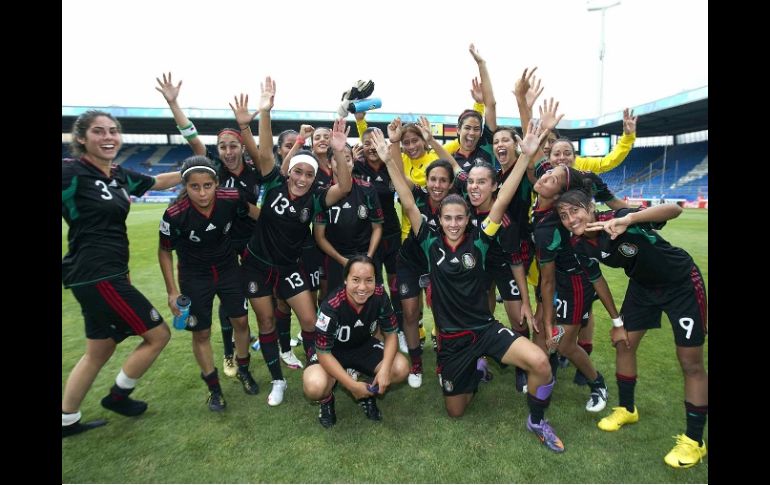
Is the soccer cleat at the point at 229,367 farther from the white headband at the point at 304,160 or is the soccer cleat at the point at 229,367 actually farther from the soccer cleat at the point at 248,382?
the white headband at the point at 304,160

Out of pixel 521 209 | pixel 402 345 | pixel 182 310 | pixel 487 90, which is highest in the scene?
pixel 487 90

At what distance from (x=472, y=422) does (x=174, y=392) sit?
3021mm

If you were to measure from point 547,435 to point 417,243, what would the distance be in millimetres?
2089

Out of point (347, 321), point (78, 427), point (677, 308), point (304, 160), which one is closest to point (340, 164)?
point (304, 160)

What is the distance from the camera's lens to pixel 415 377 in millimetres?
4391

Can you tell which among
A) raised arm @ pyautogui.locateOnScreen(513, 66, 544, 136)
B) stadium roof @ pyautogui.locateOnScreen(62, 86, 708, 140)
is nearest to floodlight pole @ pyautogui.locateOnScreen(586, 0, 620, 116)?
stadium roof @ pyautogui.locateOnScreen(62, 86, 708, 140)

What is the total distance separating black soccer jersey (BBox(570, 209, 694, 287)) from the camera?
3189mm

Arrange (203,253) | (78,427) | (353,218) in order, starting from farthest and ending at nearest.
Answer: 1. (353,218)
2. (203,253)
3. (78,427)

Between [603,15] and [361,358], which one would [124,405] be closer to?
[361,358]

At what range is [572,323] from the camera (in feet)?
12.5

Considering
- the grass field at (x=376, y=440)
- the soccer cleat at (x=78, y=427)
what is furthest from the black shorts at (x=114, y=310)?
the grass field at (x=376, y=440)

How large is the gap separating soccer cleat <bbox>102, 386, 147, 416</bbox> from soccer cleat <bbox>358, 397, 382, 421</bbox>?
2.05 m

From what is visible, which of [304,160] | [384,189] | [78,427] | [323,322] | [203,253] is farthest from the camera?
[384,189]

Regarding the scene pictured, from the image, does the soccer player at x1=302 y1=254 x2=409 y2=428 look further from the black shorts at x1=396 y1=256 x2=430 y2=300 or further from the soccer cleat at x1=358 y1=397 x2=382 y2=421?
the black shorts at x1=396 y1=256 x2=430 y2=300
